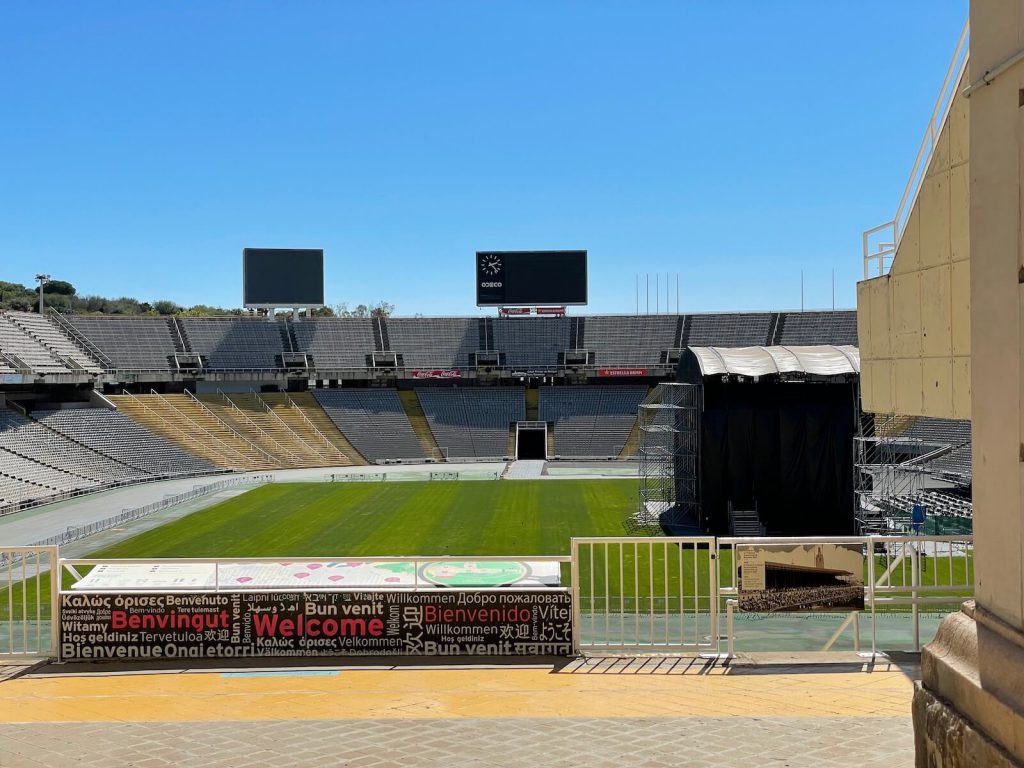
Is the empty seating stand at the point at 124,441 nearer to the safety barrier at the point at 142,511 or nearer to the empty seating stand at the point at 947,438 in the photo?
the safety barrier at the point at 142,511

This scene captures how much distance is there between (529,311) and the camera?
224ft

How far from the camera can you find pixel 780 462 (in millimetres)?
28812

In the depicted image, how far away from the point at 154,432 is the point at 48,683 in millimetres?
47159

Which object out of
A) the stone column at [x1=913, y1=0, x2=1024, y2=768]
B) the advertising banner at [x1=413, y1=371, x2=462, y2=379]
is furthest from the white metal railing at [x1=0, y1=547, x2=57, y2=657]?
the advertising banner at [x1=413, y1=371, x2=462, y2=379]

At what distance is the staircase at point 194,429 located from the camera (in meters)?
53.0

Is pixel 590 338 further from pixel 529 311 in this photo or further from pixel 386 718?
pixel 386 718

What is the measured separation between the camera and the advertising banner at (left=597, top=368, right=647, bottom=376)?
216 ft

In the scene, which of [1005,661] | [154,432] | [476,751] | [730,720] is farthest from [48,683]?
[154,432]

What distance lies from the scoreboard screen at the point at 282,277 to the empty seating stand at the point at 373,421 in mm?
7568

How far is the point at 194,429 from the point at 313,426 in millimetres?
7522

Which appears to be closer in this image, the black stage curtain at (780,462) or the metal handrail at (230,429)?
the black stage curtain at (780,462)

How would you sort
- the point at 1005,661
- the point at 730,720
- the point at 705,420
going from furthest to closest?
the point at 705,420
the point at 730,720
the point at 1005,661

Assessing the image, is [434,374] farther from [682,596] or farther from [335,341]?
[682,596]

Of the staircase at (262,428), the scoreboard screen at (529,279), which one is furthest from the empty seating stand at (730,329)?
the staircase at (262,428)
